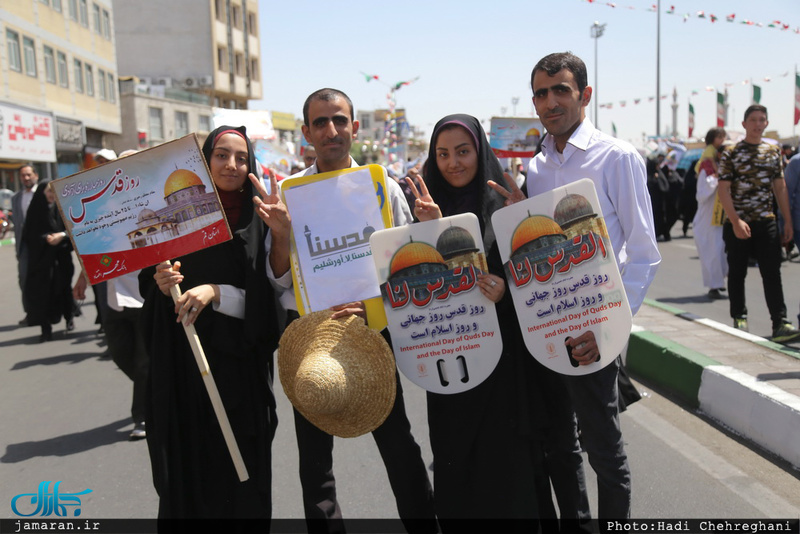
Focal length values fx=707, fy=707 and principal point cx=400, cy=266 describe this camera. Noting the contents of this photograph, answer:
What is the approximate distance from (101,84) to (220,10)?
18214 mm

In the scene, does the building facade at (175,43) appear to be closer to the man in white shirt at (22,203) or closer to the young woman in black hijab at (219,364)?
the man in white shirt at (22,203)

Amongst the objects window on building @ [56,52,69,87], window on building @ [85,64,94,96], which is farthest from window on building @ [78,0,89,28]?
window on building @ [56,52,69,87]

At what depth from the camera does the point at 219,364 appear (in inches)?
120

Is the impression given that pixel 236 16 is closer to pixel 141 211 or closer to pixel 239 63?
pixel 239 63

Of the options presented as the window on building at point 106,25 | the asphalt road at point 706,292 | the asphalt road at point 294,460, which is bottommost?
the asphalt road at point 706,292

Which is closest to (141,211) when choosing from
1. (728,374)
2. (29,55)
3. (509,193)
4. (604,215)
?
(509,193)

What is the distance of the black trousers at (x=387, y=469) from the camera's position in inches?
121

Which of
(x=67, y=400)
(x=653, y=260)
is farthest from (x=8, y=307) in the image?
(x=653, y=260)

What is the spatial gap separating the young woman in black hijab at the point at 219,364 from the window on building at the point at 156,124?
42417mm

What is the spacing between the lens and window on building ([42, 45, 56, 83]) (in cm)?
2942

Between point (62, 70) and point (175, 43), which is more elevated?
point (175, 43)

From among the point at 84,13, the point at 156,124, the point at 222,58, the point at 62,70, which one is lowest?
the point at 156,124

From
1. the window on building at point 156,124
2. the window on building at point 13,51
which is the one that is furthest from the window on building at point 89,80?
the window on building at point 156,124

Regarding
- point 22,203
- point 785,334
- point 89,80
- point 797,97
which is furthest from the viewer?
point 89,80
